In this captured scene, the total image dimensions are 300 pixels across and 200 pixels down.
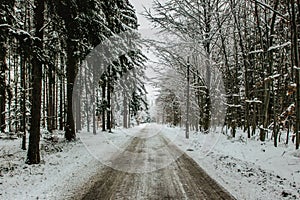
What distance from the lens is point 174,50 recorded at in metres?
19.8

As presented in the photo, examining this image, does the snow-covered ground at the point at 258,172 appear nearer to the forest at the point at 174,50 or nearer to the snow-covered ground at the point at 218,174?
the snow-covered ground at the point at 218,174

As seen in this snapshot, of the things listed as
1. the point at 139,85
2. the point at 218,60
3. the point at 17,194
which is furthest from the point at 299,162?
the point at 139,85

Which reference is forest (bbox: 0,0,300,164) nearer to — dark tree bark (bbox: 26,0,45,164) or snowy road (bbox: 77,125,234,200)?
dark tree bark (bbox: 26,0,45,164)

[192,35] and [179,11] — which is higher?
[179,11]

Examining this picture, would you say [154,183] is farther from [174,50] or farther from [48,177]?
[174,50]

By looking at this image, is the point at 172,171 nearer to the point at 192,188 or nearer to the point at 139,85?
the point at 192,188

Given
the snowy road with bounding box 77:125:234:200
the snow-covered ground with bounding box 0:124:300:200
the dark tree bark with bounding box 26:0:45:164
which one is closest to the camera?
the snowy road with bounding box 77:125:234:200

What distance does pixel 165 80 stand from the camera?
25719 mm

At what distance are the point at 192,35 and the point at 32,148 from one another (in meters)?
13.2

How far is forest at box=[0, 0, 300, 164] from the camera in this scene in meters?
9.84

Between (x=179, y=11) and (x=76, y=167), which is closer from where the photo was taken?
(x=76, y=167)

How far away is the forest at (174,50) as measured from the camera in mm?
9844

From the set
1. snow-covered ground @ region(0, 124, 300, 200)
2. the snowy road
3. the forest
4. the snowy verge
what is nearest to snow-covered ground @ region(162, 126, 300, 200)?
snow-covered ground @ region(0, 124, 300, 200)

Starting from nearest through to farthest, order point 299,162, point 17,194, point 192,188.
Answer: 1. point 17,194
2. point 192,188
3. point 299,162
